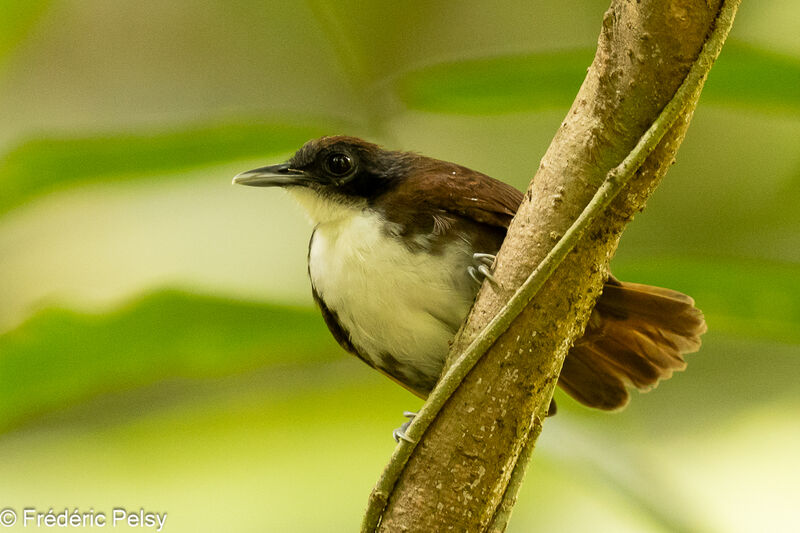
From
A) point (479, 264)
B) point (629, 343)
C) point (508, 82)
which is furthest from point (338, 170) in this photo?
point (508, 82)

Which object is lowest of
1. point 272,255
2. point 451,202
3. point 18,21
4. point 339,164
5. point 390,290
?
point 390,290

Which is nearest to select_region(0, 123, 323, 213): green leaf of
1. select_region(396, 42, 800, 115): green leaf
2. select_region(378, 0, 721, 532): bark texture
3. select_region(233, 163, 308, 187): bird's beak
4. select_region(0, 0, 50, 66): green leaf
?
select_region(0, 0, 50, 66): green leaf

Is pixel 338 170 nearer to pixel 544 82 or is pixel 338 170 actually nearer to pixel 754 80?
pixel 544 82

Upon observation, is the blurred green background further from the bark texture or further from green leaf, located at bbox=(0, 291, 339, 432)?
the bark texture

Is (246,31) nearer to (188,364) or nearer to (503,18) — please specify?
(503,18)

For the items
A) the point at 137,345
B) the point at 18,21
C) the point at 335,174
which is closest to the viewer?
the point at 335,174

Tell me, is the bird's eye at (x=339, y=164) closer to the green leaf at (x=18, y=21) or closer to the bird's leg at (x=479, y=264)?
the bird's leg at (x=479, y=264)
